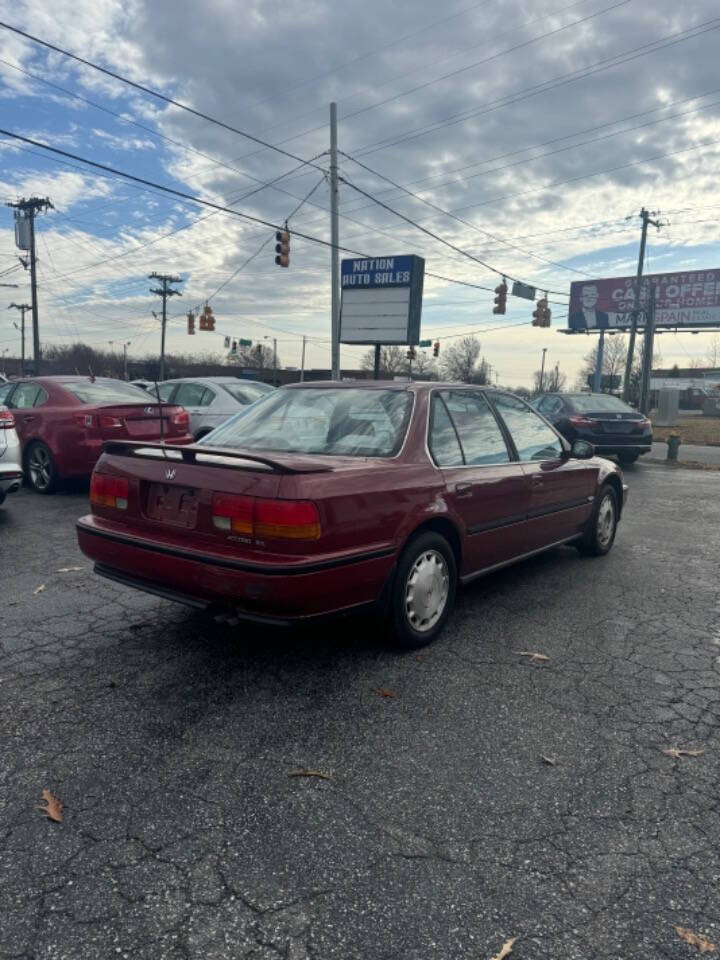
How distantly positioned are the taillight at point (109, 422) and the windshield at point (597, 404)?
28.5 feet

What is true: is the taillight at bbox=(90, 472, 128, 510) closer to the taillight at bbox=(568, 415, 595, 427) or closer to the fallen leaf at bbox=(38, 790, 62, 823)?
the fallen leaf at bbox=(38, 790, 62, 823)

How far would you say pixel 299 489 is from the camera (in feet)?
9.53

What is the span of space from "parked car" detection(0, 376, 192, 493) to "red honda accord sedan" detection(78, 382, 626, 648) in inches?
157

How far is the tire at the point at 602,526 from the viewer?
5.66 meters

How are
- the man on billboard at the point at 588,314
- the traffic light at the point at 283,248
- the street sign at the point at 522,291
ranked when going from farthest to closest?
the man on billboard at the point at 588,314, the street sign at the point at 522,291, the traffic light at the point at 283,248

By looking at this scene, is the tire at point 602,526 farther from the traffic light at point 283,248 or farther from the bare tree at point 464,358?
the bare tree at point 464,358

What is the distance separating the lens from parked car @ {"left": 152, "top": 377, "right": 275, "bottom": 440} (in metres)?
9.67

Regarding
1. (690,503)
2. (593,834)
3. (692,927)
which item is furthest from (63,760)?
(690,503)

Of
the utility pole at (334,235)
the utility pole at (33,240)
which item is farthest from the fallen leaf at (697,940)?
the utility pole at (33,240)

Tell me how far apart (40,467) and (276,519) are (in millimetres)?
6295

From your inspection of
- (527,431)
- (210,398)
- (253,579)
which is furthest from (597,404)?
(253,579)

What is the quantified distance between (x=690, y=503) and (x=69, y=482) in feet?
27.6

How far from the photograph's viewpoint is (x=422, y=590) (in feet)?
11.7

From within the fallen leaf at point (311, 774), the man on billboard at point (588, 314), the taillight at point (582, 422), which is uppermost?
the man on billboard at point (588, 314)
